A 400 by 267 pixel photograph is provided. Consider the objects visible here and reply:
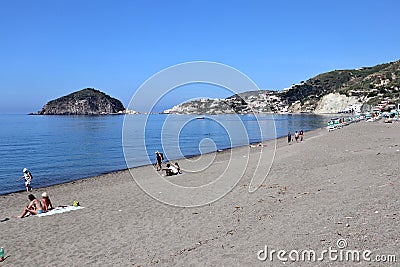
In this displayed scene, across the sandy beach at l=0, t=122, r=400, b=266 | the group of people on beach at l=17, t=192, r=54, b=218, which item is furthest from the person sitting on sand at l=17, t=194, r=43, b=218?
the sandy beach at l=0, t=122, r=400, b=266

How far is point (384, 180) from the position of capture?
11898 millimetres

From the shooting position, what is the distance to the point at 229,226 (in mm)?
9641

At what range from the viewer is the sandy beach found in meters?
7.35

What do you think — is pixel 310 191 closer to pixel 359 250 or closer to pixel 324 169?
pixel 324 169

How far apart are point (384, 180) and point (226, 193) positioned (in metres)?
5.67

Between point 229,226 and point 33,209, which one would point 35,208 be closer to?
point 33,209

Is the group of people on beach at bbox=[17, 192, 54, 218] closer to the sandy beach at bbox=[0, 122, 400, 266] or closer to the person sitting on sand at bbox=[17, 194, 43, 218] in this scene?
the person sitting on sand at bbox=[17, 194, 43, 218]

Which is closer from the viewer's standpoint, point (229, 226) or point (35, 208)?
point (229, 226)

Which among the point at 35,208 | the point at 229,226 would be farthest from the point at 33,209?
the point at 229,226

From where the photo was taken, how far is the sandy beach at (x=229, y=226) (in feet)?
24.1

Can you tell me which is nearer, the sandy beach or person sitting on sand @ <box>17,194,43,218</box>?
the sandy beach

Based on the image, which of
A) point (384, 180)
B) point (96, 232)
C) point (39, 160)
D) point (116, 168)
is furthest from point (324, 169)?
point (39, 160)

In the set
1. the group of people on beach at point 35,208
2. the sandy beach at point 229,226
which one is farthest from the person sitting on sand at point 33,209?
the sandy beach at point 229,226

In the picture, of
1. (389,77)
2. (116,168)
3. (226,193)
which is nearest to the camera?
(226,193)
